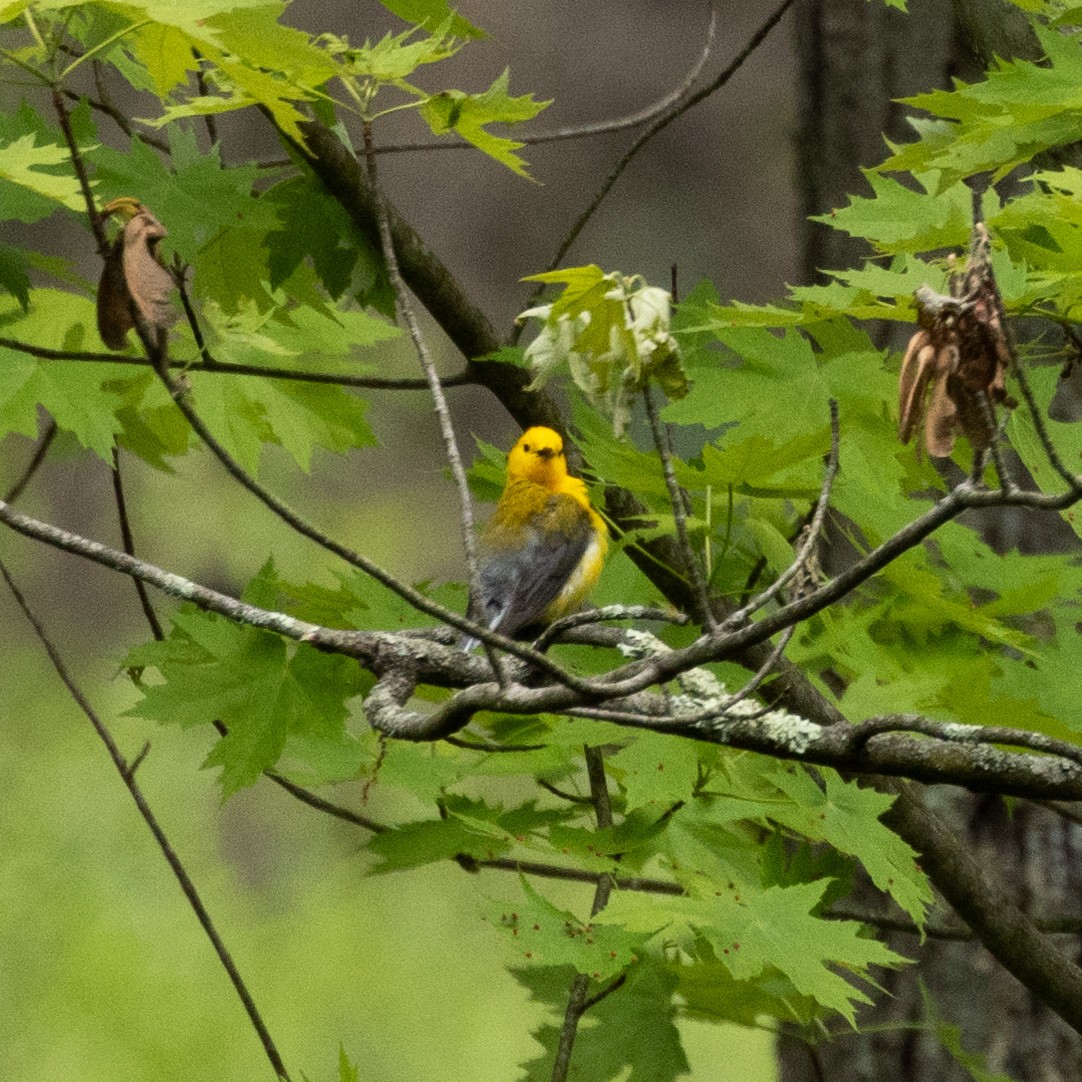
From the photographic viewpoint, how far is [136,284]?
776mm

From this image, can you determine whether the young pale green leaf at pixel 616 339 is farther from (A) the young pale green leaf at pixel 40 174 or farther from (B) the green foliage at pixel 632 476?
(A) the young pale green leaf at pixel 40 174

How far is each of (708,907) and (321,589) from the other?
56 cm

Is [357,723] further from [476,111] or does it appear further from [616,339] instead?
[616,339]

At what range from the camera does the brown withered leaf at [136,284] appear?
0.78m

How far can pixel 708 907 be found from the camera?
45.3 inches

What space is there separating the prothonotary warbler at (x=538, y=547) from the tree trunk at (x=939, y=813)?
56cm

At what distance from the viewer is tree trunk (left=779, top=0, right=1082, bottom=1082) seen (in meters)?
2.14

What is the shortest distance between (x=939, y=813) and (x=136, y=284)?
1738 mm

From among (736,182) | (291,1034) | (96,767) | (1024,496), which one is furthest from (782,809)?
(736,182)

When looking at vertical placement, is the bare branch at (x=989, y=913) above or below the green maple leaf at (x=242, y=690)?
below

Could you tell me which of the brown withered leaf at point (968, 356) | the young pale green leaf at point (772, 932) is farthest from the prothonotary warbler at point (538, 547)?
the brown withered leaf at point (968, 356)

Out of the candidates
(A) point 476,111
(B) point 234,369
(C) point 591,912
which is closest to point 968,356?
(A) point 476,111

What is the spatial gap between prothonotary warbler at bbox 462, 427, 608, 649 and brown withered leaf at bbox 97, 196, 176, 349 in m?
1.47

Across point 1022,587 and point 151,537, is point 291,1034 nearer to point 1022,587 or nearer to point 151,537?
point 151,537
